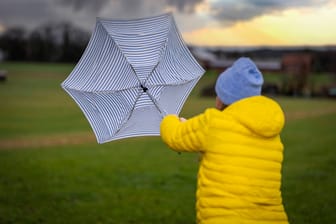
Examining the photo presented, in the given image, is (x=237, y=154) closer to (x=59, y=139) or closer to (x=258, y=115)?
(x=258, y=115)

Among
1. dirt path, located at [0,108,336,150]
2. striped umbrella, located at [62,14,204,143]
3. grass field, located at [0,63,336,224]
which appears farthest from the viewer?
dirt path, located at [0,108,336,150]

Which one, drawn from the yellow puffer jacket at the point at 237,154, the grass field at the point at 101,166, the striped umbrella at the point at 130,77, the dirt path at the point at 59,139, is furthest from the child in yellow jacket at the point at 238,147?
the dirt path at the point at 59,139

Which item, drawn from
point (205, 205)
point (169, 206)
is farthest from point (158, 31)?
point (169, 206)

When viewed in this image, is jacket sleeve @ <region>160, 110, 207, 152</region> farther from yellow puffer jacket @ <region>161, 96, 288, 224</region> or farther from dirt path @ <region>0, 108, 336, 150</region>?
dirt path @ <region>0, 108, 336, 150</region>

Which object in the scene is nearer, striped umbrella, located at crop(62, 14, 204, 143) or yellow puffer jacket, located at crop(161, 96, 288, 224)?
yellow puffer jacket, located at crop(161, 96, 288, 224)

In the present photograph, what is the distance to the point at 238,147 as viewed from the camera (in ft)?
7.38

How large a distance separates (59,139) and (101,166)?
110 centimetres

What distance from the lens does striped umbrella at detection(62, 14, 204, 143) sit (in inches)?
107

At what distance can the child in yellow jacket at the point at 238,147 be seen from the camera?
2.24 m

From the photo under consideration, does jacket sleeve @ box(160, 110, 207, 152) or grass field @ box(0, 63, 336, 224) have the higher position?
jacket sleeve @ box(160, 110, 207, 152)

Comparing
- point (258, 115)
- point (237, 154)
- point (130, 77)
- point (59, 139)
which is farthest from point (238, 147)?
point (59, 139)

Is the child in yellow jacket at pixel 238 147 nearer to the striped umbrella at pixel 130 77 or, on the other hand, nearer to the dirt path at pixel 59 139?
the striped umbrella at pixel 130 77

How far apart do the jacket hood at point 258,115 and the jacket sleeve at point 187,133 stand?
0.39 ft

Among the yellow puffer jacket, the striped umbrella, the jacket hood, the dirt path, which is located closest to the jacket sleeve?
the yellow puffer jacket
